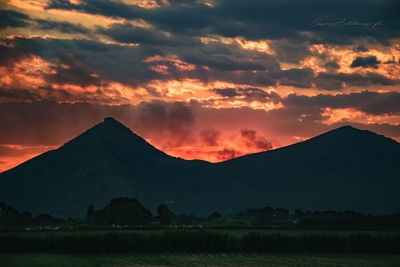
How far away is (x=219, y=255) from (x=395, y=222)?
298 feet

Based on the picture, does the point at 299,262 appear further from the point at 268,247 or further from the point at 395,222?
the point at 395,222

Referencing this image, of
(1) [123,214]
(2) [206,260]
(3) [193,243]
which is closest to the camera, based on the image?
(2) [206,260]

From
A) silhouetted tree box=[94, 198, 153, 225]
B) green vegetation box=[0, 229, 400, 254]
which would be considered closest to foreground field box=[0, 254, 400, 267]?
green vegetation box=[0, 229, 400, 254]

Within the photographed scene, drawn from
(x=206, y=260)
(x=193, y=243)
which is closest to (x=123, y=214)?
(x=193, y=243)

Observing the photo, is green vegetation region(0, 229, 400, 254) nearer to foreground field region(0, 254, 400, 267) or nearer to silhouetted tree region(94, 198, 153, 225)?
foreground field region(0, 254, 400, 267)

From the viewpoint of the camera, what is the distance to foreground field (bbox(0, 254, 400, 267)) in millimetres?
81625

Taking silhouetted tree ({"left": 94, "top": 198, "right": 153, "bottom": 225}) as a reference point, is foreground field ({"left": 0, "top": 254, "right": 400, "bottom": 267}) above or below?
below

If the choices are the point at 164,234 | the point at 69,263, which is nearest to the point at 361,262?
the point at 164,234

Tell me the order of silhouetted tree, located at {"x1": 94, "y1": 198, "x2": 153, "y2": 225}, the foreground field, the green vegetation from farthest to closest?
silhouetted tree, located at {"x1": 94, "y1": 198, "x2": 153, "y2": 225} < the green vegetation < the foreground field

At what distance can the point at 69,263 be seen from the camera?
81.3 meters

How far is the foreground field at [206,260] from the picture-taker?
81.6 metres

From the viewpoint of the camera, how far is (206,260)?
288ft

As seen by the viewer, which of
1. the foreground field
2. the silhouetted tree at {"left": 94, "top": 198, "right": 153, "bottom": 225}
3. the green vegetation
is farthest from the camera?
the silhouetted tree at {"left": 94, "top": 198, "right": 153, "bottom": 225}

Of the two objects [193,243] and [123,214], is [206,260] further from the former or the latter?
[123,214]
